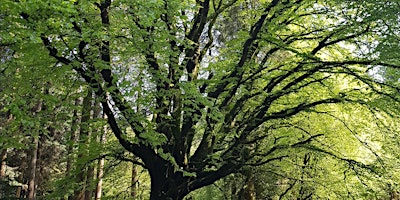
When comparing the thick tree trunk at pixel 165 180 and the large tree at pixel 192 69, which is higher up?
the large tree at pixel 192 69

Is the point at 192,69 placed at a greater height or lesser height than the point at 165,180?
greater

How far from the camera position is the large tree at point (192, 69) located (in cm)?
612

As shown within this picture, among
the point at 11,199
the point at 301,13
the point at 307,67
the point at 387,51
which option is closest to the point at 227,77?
the point at 307,67

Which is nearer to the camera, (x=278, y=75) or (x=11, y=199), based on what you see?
(x=278, y=75)

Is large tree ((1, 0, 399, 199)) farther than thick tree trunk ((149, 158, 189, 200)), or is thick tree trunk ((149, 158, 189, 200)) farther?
thick tree trunk ((149, 158, 189, 200))

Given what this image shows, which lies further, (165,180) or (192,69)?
(192,69)

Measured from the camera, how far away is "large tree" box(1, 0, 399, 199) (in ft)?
20.1

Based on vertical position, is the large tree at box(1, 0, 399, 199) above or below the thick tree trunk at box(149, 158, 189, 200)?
above

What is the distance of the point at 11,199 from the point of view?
55.6 feet

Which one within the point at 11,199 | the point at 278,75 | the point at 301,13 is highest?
the point at 301,13

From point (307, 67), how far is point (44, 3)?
219 inches

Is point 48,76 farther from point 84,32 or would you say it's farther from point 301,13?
point 301,13

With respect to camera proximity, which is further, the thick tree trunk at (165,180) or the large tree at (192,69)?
the thick tree trunk at (165,180)

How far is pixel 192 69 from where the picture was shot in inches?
333
